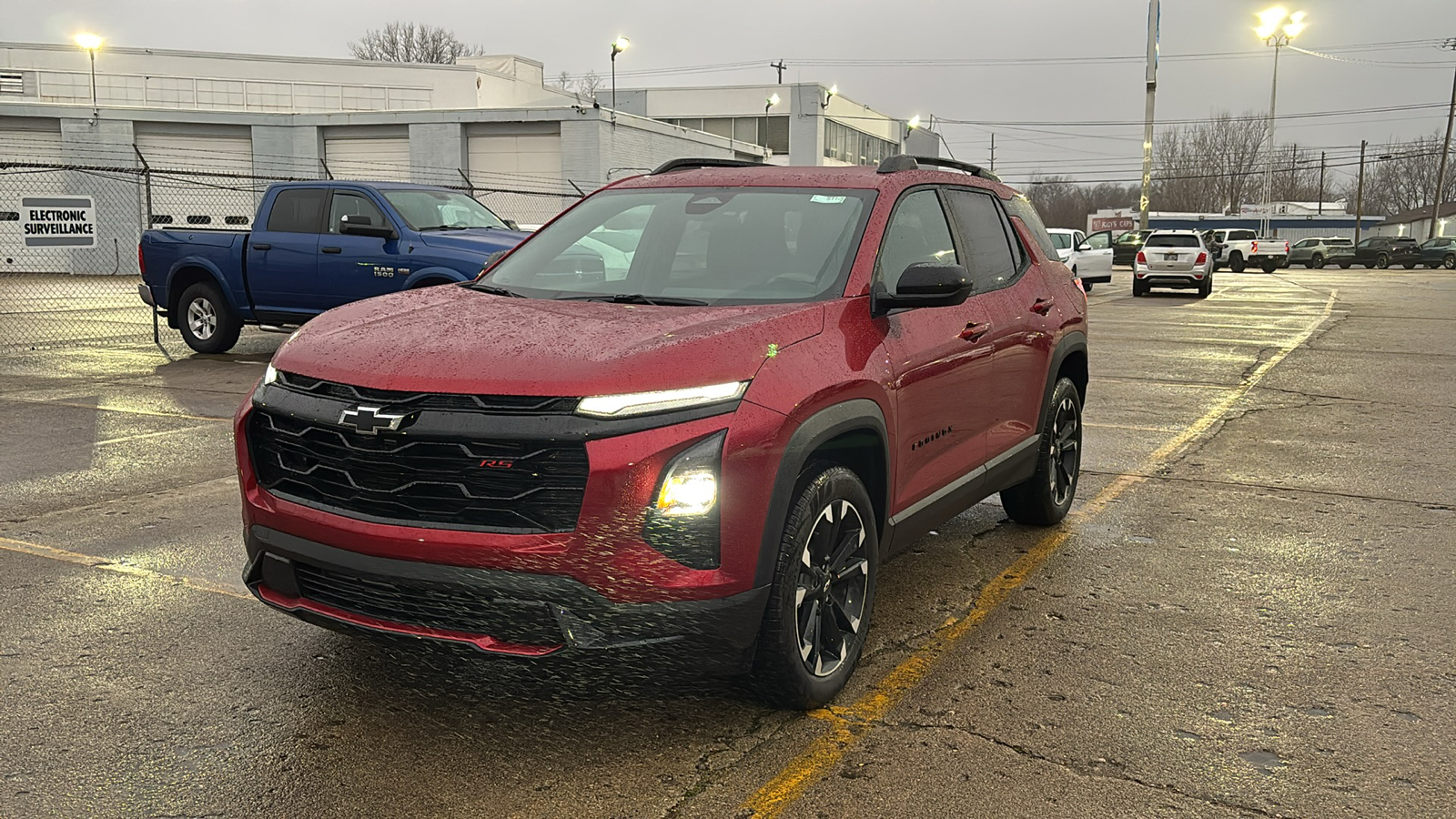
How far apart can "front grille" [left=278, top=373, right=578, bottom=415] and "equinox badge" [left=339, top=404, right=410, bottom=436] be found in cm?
2

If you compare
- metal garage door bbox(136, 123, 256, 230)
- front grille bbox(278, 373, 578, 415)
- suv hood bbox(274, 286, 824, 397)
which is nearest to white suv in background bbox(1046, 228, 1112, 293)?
metal garage door bbox(136, 123, 256, 230)

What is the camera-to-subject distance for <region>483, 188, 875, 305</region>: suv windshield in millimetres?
4273

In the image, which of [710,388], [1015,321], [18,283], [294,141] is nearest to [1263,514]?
[1015,321]

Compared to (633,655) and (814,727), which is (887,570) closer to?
(814,727)

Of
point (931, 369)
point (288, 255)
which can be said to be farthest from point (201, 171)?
point (931, 369)

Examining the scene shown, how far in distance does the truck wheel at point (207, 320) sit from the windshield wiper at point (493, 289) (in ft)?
A: 30.5

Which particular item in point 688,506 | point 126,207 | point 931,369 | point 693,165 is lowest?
point 688,506

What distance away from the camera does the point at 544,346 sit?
136 inches

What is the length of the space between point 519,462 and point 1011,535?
11.4 feet

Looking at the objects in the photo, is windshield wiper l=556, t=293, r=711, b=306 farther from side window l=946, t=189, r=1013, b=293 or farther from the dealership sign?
the dealership sign

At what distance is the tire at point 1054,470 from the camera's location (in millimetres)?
5855

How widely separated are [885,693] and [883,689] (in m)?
0.04

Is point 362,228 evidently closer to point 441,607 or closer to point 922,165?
point 922,165

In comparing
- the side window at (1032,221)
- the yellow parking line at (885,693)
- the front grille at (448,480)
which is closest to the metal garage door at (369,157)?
the side window at (1032,221)
